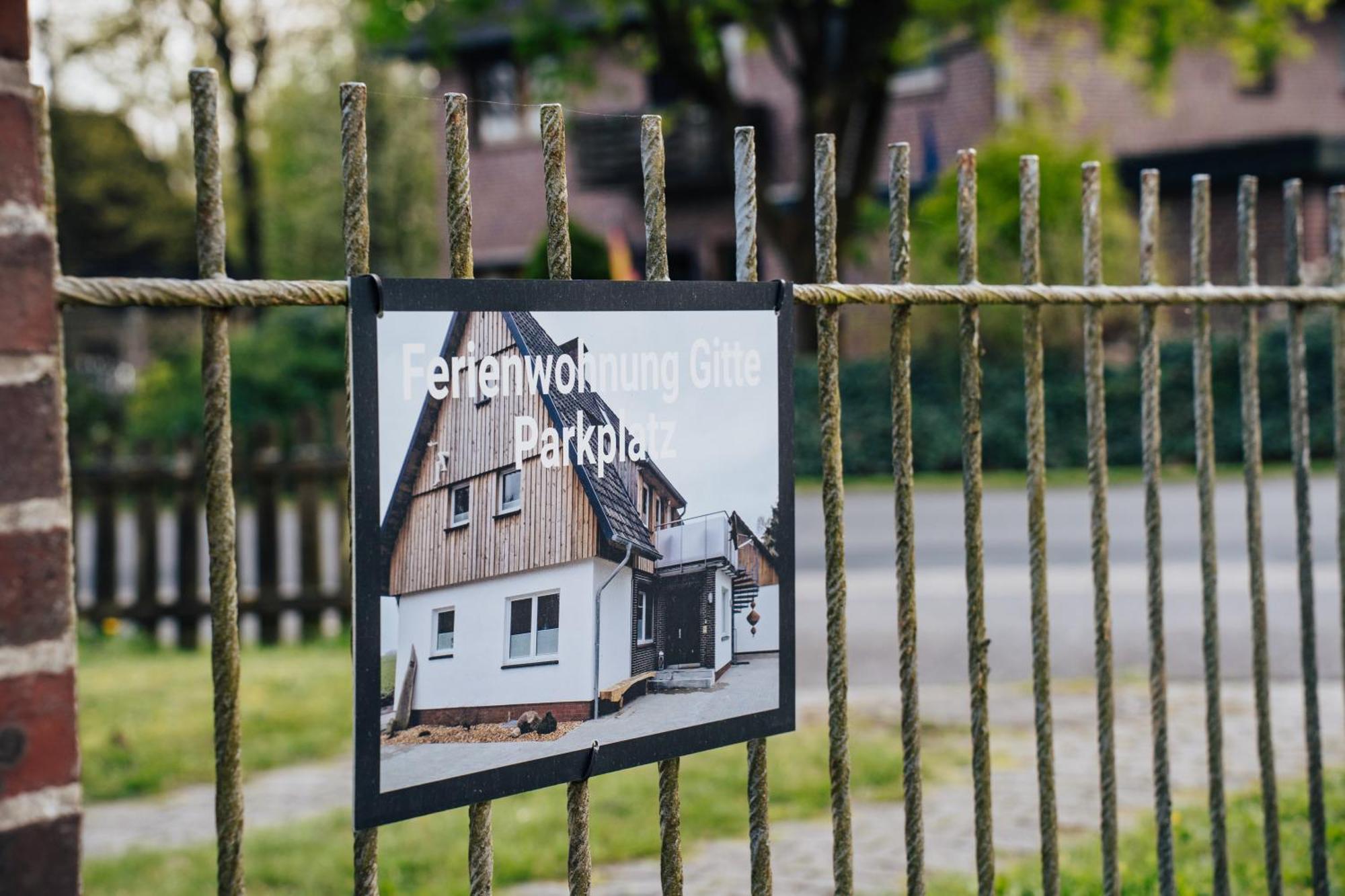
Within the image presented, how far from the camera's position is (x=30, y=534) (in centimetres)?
180

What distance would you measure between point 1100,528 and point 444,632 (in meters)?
1.57

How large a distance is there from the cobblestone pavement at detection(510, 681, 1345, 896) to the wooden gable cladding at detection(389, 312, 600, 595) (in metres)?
2.25

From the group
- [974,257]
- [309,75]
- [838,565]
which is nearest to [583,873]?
[838,565]

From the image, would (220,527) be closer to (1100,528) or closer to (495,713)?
(495,713)

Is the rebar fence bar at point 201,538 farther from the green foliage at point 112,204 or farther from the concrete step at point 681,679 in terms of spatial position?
the green foliage at point 112,204

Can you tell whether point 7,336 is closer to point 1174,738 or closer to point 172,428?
point 1174,738

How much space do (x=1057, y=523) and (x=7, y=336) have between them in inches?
472

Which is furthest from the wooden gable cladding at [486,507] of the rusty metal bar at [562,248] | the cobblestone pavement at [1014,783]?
the cobblestone pavement at [1014,783]

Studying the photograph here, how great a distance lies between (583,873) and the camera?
2.45 m

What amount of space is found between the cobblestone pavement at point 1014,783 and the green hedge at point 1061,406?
32.6 feet

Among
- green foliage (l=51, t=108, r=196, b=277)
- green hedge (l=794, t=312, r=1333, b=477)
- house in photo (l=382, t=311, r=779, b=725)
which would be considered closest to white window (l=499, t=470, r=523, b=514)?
house in photo (l=382, t=311, r=779, b=725)

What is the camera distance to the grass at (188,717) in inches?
233

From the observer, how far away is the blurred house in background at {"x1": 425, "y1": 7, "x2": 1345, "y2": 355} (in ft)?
67.7

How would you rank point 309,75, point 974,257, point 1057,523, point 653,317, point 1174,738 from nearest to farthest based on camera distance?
1. point 653,317
2. point 974,257
3. point 1174,738
4. point 1057,523
5. point 309,75
